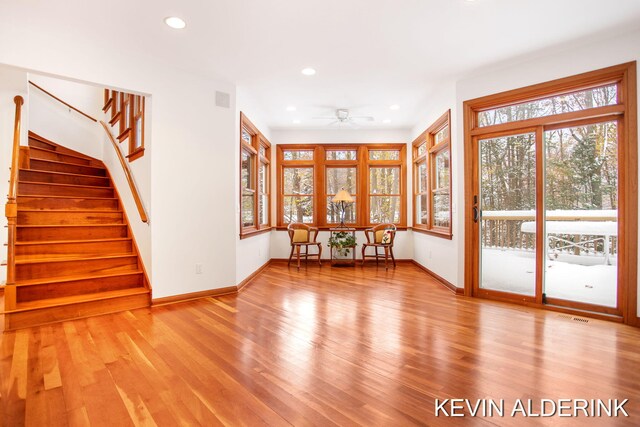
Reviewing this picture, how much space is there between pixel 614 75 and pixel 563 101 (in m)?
0.44

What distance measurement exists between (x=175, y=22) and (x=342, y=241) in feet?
14.4

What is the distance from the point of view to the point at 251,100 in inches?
191

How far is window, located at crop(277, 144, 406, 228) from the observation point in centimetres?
664

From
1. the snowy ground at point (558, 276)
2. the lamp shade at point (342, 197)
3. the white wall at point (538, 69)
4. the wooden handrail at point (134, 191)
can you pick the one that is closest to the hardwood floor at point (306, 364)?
the snowy ground at point (558, 276)

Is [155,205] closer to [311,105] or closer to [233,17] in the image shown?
[233,17]

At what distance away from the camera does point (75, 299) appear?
3211 millimetres

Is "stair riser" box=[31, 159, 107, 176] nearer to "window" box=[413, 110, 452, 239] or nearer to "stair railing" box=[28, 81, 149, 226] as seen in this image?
"stair railing" box=[28, 81, 149, 226]

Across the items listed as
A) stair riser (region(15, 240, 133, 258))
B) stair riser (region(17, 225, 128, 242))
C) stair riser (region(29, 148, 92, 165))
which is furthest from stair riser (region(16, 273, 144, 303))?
stair riser (region(29, 148, 92, 165))

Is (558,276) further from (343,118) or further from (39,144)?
(39,144)

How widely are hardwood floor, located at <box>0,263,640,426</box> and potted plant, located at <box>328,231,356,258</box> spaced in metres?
2.54

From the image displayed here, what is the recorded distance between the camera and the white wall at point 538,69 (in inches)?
119

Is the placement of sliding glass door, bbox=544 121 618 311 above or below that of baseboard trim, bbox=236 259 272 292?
above

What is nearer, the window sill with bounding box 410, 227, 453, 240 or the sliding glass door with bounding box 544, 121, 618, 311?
the sliding glass door with bounding box 544, 121, 618, 311

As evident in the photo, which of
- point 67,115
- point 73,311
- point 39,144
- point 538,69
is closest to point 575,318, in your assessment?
point 538,69
